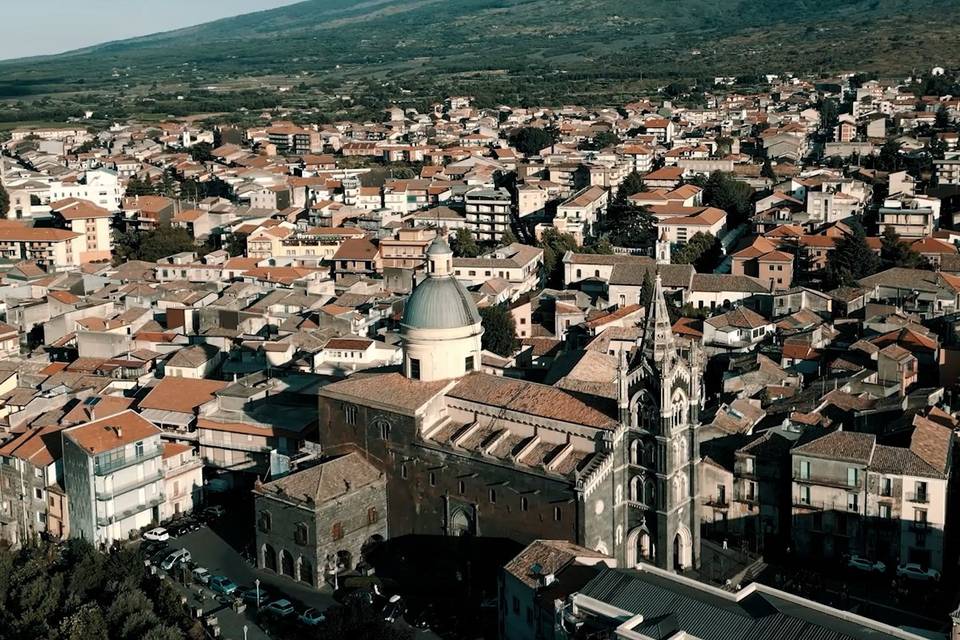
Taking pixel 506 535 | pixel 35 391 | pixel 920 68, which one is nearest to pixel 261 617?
pixel 506 535

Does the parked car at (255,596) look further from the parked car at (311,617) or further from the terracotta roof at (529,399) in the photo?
the terracotta roof at (529,399)

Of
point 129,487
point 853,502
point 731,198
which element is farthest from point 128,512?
point 731,198

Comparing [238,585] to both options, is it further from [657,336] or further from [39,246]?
[39,246]

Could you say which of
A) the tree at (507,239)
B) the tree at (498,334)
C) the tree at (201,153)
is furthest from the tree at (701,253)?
the tree at (201,153)

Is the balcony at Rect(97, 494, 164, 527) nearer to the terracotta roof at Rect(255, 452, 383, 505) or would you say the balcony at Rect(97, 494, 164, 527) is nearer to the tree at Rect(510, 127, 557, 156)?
the terracotta roof at Rect(255, 452, 383, 505)

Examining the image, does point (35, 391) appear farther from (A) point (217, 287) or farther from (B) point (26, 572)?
(A) point (217, 287)

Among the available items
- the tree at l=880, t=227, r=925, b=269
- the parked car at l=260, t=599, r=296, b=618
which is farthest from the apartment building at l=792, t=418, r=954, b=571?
the tree at l=880, t=227, r=925, b=269
